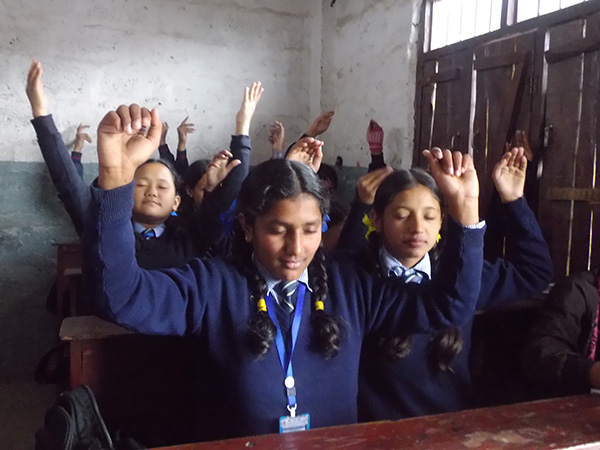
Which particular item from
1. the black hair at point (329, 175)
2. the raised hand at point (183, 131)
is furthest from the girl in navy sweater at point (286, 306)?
the raised hand at point (183, 131)

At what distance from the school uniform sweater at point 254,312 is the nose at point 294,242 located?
14cm

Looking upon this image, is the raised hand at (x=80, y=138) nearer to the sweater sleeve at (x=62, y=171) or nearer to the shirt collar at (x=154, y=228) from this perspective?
the sweater sleeve at (x=62, y=171)

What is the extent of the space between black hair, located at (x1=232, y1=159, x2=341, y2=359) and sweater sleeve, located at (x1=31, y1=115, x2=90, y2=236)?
1035 mm

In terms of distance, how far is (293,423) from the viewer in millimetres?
1240

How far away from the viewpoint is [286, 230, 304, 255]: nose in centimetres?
127

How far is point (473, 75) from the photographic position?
289 centimetres

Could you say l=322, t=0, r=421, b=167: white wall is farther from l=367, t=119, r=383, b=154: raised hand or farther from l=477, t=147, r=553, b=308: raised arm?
l=477, t=147, r=553, b=308: raised arm

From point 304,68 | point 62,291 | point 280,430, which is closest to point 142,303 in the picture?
point 280,430

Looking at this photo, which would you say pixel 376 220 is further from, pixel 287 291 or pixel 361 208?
pixel 287 291

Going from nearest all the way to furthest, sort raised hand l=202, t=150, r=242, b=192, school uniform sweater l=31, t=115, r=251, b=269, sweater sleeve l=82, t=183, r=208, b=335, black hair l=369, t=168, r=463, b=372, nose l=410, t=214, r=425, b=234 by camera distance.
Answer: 1. sweater sleeve l=82, t=183, r=208, b=335
2. black hair l=369, t=168, r=463, b=372
3. nose l=410, t=214, r=425, b=234
4. school uniform sweater l=31, t=115, r=251, b=269
5. raised hand l=202, t=150, r=242, b=192

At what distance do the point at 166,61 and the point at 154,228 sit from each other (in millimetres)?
2343

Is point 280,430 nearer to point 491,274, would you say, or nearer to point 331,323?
point 331,323

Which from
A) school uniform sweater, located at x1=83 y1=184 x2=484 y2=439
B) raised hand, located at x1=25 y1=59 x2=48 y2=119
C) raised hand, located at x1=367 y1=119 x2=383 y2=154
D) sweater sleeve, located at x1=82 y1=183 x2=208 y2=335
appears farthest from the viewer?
raised hand, located at x1=367 y1=119 x2=383 y2=154

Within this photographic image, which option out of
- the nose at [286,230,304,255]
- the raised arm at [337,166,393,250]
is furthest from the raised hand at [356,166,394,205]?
the nose at [286,230,304,255]
